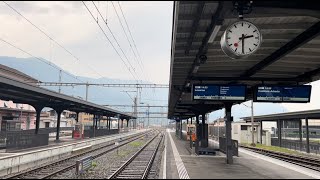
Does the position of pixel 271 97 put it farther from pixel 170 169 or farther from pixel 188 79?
pixel 170 169

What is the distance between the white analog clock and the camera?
917 cm

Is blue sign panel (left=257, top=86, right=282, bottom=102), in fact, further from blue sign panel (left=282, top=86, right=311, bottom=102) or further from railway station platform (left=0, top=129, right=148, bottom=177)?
railway station platform (left=0, top=129, right=148, bottom=177)

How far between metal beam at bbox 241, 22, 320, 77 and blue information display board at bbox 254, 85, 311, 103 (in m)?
1.10

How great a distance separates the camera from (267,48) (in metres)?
12.1

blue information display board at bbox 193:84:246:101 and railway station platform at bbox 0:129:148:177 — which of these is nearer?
blue information display board at bbox 193:84:246:101

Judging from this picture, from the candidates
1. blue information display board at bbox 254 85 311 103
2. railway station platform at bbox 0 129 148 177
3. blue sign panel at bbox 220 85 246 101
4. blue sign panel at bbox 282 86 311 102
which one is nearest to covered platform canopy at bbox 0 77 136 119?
railway station platform at bbox 0 129 148 177

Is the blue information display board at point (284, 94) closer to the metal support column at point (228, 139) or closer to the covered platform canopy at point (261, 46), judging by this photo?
the covered platform canopy at point (261, 46)

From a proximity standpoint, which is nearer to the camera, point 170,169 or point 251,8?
point 251,8

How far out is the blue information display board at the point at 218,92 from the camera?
51.2 ft

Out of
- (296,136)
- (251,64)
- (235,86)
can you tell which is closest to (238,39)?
(251,64)

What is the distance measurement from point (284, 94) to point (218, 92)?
3.11 metres

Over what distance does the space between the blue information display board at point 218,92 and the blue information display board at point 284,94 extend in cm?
82

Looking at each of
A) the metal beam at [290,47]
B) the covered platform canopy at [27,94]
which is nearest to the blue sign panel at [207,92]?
the metal beam at [290,47]

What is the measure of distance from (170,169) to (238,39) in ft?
27.5
